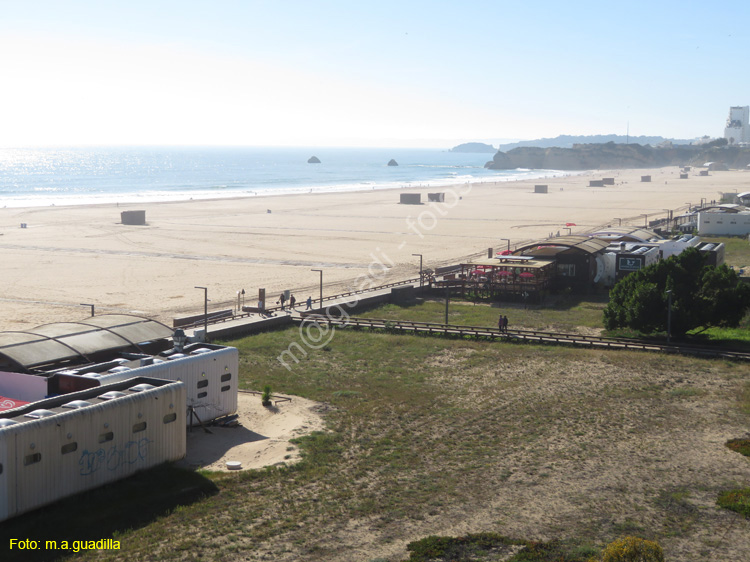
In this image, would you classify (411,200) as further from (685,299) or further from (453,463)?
(453,463)

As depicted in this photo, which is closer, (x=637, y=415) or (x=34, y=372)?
(x=34, y=372)

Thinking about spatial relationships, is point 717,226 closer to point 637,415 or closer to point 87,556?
point 637,415

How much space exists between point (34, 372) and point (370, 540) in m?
12.8

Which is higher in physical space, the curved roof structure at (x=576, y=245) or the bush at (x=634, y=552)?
the curved roof structure at (x=576, y=245)

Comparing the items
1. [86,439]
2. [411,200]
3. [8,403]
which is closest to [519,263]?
[8,403]

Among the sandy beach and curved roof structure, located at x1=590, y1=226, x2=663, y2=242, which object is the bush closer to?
the sandy beach

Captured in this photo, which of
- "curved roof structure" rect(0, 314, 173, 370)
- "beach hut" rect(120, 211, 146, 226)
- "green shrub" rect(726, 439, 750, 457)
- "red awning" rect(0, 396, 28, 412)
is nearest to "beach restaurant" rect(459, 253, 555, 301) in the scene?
"green shrub" rect(726, 439, 750, 457)

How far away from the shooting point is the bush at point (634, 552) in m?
13.1

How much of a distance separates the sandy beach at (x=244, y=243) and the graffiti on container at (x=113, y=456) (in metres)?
23.0

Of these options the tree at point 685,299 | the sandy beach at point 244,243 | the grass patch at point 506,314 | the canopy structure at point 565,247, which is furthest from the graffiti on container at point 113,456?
the canopy structure at point 565,247

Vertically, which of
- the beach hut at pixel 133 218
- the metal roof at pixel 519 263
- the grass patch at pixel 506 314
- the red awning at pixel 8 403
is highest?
the beach hut at pixel 133 218

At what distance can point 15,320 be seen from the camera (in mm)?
41281

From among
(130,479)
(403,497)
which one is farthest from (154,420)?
(403,497)

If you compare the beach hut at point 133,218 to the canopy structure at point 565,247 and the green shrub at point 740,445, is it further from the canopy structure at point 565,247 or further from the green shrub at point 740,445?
the green shrub at point 740,445
